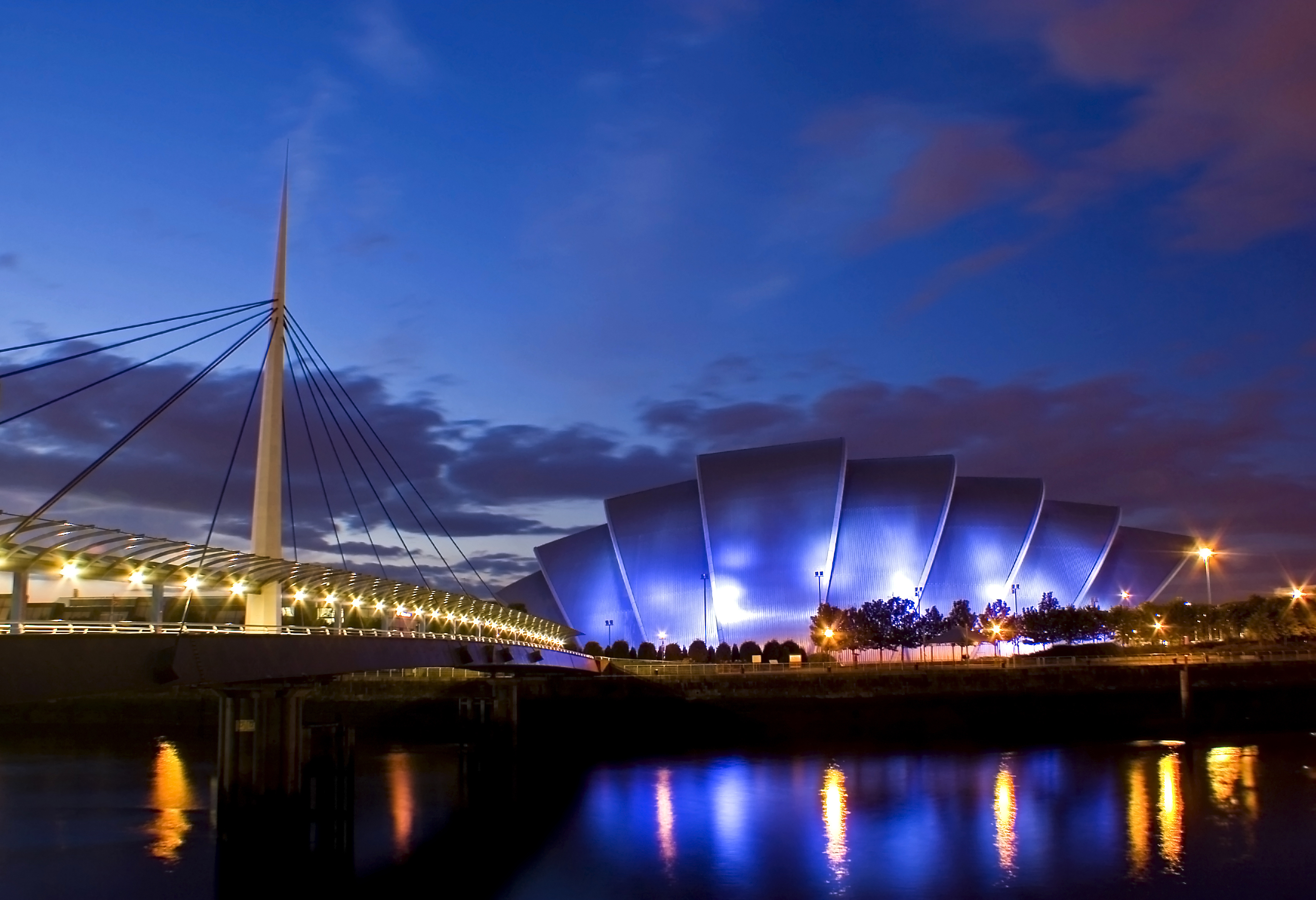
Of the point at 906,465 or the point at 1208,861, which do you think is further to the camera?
the point at 906,465

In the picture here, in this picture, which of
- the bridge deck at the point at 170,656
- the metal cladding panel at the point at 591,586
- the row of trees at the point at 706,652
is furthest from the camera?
the metal cladding panel at the point at 591,586

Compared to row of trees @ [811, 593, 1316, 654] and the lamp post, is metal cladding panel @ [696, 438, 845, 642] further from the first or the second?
row of trees @ [811, 593, 1316, 654]

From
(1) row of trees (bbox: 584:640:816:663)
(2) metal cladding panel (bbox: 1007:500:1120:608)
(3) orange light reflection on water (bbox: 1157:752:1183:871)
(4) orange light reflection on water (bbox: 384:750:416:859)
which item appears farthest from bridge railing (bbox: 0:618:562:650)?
(2) metal cladding panel (bbox: 1007:500:1120:608)

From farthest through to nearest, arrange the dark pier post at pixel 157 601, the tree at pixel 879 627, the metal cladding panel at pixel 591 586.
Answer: the metal cladding panel at pixel 591 586 < the tree at pixel 879 627 < the dark pier post at pixel 157 601

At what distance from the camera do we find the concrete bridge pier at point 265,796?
26297 mm

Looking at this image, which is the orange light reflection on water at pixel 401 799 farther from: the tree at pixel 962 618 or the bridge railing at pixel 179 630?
the tree at pixel 962 618

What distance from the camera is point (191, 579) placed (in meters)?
22.1

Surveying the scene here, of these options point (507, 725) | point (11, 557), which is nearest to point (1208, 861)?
point (11, 557)

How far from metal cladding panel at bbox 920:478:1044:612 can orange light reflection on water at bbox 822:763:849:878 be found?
4638 centimetres

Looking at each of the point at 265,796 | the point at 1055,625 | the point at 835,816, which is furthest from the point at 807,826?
the point at 1055,625

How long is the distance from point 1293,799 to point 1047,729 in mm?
22074

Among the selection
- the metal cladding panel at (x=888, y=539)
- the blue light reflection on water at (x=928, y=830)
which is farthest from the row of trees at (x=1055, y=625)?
the blue light reflection on water at (x=928, y=830)

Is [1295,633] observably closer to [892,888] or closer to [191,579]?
[892,888]

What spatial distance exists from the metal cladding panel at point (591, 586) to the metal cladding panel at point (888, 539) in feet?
55.9
